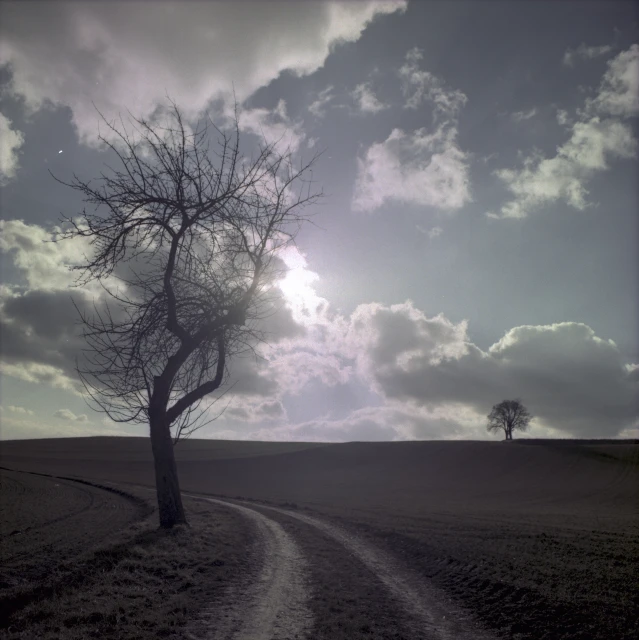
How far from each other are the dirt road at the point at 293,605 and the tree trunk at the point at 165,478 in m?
3.24

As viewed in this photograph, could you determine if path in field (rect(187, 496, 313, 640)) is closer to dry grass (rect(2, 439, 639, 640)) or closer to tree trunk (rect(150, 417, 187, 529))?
dry grass (rect(2, 439, 639, 640))

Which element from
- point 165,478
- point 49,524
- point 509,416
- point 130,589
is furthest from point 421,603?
point 509,416

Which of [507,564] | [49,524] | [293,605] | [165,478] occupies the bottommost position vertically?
[49,524]

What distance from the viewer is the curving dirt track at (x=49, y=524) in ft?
33.6

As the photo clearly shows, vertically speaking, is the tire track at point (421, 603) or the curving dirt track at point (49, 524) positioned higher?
the tire track at point (421, 603)

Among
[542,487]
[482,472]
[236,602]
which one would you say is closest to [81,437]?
[482,472]

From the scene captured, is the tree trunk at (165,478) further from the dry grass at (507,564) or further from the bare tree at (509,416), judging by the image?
the bare tree at (509,416)

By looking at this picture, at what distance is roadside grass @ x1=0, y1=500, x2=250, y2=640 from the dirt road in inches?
17.5

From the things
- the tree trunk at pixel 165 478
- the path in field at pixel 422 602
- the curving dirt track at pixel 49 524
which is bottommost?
the curving dirt track at pixel 49 524

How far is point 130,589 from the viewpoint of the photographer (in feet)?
26.1

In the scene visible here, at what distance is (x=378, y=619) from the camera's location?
707cm

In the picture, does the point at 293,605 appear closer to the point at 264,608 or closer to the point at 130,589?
the point at 264,608

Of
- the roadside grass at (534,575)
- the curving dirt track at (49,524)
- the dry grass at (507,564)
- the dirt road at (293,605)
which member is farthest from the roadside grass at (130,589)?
the roadside grass at (534,575)

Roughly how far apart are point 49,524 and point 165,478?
6.14m
